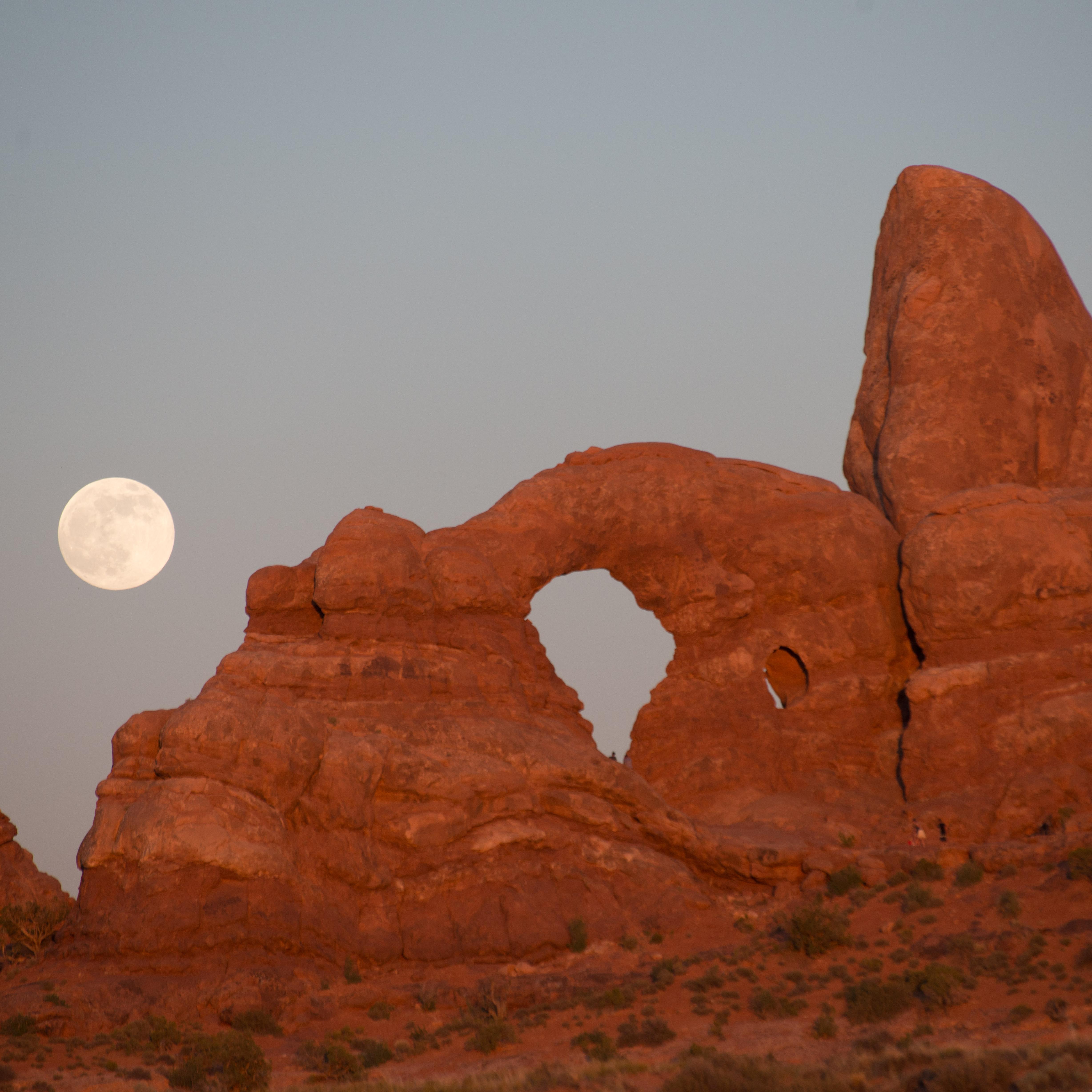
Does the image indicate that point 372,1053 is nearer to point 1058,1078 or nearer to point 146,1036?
point 146,1036

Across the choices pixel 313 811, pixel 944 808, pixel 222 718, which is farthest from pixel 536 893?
pixel 944 808

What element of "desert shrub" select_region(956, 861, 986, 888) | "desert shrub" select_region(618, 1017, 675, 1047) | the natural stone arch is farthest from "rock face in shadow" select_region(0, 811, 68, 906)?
"desert shrub" select_region(956, 861, 986, 888)

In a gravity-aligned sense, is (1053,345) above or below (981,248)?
below

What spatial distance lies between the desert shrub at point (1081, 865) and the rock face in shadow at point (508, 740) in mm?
7328

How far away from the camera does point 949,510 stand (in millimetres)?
39125

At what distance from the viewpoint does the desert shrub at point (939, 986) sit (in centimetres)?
2422

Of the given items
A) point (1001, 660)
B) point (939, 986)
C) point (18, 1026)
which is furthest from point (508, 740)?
point (1001, 660)

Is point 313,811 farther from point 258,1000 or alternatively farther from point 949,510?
point 949,510

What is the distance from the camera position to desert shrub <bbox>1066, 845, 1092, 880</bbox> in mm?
28344

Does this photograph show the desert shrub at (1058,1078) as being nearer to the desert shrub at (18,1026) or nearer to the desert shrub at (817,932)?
the desert shrub at (817,932)

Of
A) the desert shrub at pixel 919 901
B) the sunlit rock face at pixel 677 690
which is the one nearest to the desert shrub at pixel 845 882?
the sunlit rock face at pixel 677 690

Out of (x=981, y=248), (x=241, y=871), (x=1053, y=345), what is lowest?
(x=241, y=871)

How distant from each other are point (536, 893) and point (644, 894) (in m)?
2.88

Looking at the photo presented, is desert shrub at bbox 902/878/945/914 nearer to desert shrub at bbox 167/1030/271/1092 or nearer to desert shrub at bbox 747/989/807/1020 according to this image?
Answer: desert shrub at bbox 747/989/807/1020
